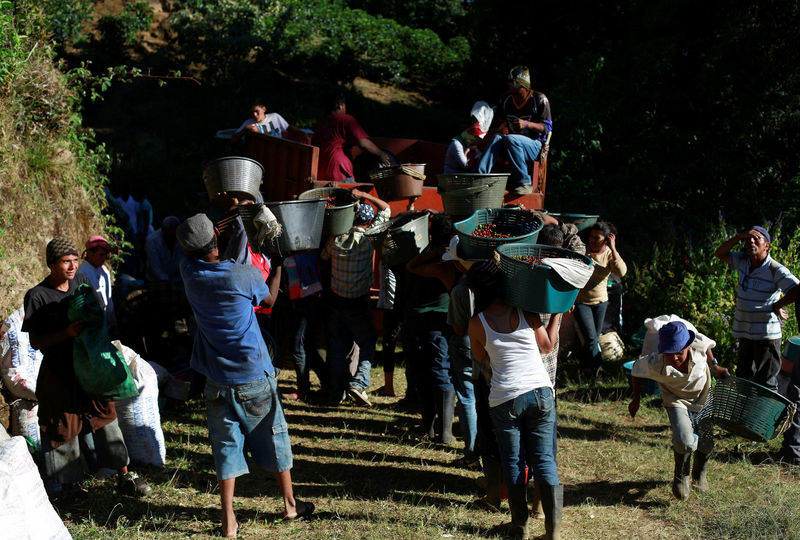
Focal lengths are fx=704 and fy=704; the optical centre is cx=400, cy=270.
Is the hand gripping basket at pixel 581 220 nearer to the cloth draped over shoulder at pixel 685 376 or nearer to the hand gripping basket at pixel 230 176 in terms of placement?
→ the cloth draped over shoulder at pixel 685 376

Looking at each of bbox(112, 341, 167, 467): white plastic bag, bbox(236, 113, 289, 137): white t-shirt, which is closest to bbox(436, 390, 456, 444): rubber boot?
bbox(112, 341, 167, 467): white plastic bag

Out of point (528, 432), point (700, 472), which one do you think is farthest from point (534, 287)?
point (700, 472)

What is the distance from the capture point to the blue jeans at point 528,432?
13.1 ft

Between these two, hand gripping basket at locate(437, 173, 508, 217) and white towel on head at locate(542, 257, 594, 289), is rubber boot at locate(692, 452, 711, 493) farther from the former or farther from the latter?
hand gripping basket at locate(437, 173, 508, 217)

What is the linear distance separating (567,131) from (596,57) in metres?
1.92

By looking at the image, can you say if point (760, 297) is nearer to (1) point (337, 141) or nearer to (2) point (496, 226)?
(2) point (496, 226)

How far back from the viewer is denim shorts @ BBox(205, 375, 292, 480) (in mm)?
4242

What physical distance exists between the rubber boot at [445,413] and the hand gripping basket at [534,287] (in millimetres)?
1872

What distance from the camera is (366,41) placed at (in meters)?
22.0

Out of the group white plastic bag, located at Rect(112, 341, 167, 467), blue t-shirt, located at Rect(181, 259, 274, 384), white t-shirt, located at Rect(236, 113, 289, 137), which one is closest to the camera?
blue t-shirt, located at Rect(181, 259, 274, 384)

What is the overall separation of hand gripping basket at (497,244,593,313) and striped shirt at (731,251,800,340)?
2.70 m

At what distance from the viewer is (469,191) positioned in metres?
5.77

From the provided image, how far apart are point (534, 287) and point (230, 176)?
3.08 m

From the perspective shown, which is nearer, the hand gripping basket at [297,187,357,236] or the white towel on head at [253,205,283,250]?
the white towel on head at [253,205,283,250]
